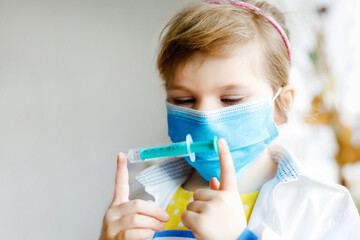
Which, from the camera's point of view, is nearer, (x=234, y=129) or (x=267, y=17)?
(x=234, y=129)

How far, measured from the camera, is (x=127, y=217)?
0.72 m

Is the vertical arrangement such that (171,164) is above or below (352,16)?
below

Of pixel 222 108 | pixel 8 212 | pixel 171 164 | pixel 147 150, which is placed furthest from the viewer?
pixel 8 212

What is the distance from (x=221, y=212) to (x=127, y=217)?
0.68ft

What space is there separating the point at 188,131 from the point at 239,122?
14cm

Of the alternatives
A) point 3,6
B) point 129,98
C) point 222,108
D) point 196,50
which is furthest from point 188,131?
point 3,6

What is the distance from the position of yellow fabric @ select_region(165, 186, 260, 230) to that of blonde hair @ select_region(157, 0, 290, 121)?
0.94 ft

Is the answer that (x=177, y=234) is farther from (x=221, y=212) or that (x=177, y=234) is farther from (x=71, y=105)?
(x=71, y=105)

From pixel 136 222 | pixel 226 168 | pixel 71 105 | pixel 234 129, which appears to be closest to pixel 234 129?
pixel 234 129

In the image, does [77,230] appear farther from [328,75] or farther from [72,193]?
[328,75]

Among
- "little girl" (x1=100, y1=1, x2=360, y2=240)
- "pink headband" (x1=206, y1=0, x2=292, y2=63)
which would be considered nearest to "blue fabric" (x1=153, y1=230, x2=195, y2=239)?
"little girl" (x1=100, y1=1, x2=360, y2=240)

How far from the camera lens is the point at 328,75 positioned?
66.9 inches

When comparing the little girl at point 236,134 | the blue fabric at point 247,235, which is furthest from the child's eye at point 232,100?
the blue fabric at point 247,235

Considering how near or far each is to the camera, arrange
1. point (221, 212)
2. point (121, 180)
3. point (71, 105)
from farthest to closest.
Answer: point (71, 105)
point (121, 180)
point (221, 212)
